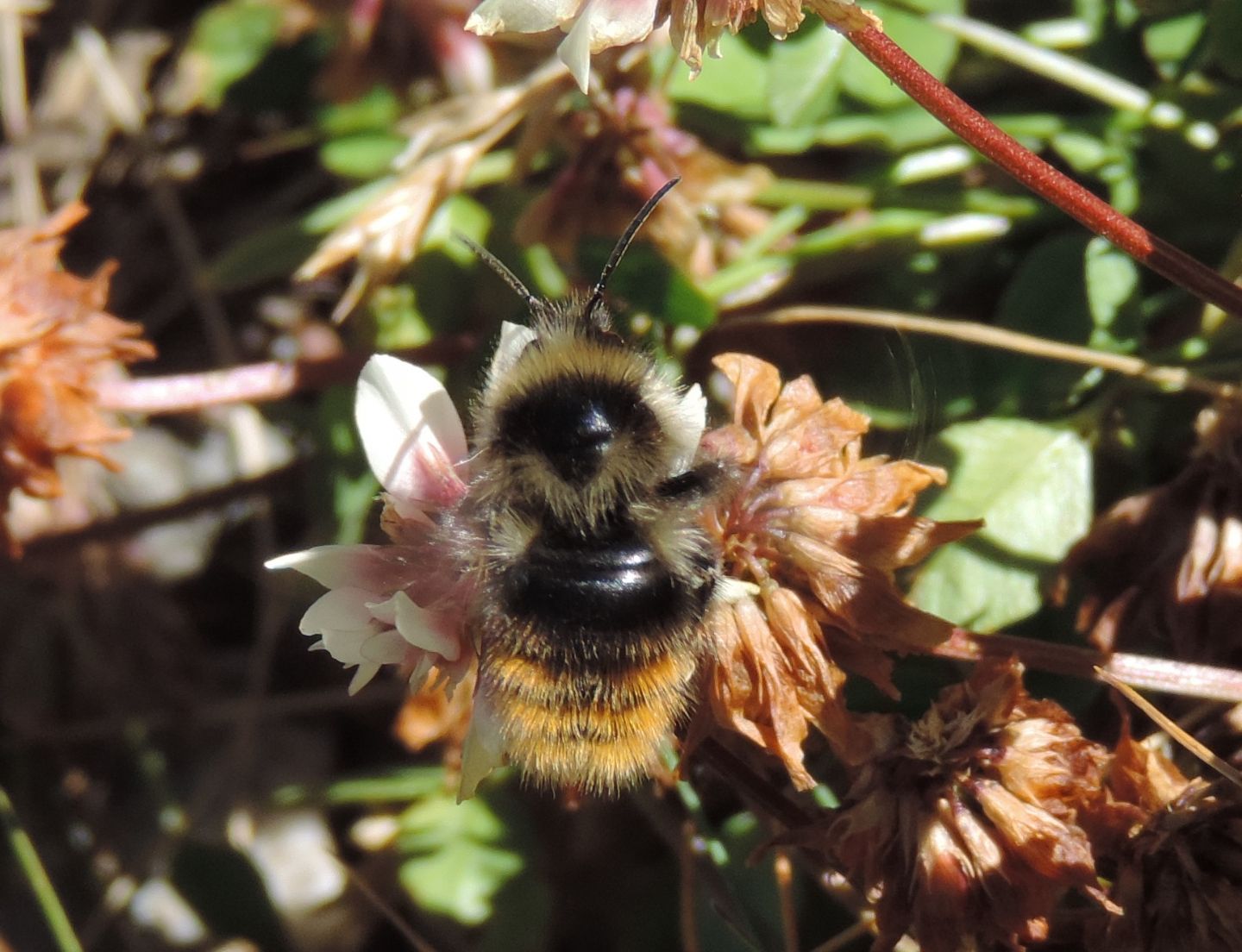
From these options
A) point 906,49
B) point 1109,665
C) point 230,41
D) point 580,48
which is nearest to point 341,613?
point 580,48

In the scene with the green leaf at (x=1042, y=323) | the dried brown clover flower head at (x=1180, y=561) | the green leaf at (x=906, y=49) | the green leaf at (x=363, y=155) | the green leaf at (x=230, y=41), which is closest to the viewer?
the dried brown clover flower head at (x=1180, y=561)

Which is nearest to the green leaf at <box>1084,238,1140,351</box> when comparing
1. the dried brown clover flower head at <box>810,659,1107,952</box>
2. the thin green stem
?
the dried brown clover flower head at <box>810,659,1107,952</box>

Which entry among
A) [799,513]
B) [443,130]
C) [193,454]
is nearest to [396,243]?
[443,130]

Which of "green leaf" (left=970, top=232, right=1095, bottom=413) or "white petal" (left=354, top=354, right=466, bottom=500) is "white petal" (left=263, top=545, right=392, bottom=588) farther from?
"green leaf" (left=970, top=232, right=1095, bottom=413)

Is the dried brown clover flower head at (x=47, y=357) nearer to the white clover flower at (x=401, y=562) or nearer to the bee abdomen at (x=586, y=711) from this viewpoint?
the white clover flower at (x=401, y=562)

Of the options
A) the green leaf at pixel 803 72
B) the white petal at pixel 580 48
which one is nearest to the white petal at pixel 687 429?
the white petal at pixel 580 48
